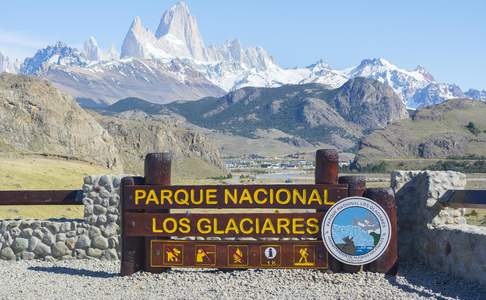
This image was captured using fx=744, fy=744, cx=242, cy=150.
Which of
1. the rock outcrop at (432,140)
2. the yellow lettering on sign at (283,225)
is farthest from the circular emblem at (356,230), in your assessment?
the rock outcrop at (432,140)

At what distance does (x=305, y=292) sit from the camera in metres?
12.5

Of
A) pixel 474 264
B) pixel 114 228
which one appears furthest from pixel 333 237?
pixel 114 228

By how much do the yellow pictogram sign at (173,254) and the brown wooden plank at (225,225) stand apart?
0.81 ft

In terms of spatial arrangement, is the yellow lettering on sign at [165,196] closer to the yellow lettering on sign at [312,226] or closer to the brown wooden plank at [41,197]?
the yellow lettering on sign at [312,226]

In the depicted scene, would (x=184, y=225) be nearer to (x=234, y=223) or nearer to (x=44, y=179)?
(x=234, y=223)

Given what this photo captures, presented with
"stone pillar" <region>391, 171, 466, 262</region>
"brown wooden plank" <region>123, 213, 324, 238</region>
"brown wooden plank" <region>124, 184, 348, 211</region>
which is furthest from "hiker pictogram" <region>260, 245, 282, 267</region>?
"stone pillar" <region>391, 171, 466, 262</region>

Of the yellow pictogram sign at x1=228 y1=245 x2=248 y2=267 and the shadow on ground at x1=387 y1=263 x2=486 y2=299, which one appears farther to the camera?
→ the yellow pictogram sign at x1=228 y1=245 x2=248 y2=267

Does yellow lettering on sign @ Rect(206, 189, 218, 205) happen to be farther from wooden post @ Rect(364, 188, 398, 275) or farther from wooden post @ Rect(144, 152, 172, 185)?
wooden post @ Rect(364, 188, 398, 275)

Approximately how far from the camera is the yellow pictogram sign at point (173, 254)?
14.0m

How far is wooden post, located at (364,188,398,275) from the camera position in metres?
13.7

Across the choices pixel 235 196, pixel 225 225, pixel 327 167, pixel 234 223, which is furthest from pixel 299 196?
pixel 225 225

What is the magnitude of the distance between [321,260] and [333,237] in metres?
0.48

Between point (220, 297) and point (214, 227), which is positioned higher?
point (214, 227)

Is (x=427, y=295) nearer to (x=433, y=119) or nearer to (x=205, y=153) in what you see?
(x=205, y=153)
